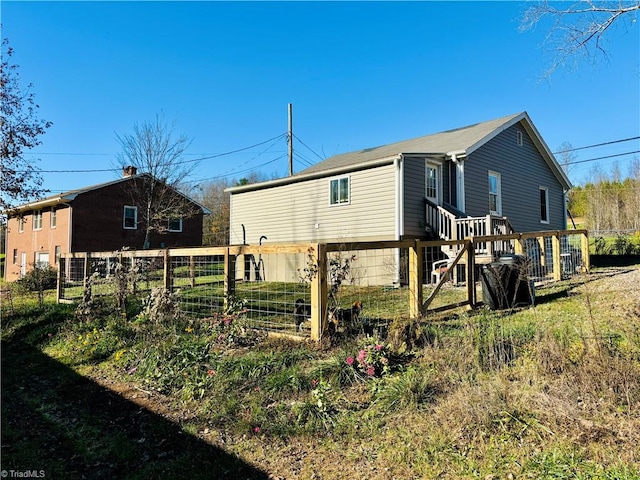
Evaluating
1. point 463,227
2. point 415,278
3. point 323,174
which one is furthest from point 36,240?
point 415,278

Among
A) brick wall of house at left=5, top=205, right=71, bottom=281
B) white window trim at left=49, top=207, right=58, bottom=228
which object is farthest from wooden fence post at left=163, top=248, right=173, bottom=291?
white window trim at left=49, top=207, right=58, bottom=228

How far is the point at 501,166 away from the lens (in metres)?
16.0

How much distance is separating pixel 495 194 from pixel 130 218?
2130 centimetres

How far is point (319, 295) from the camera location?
4.85 m

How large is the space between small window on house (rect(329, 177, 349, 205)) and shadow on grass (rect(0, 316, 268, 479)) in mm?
10300

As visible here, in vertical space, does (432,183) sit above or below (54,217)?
→ below

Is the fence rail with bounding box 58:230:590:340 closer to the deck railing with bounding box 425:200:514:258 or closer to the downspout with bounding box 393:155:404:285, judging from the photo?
the deck railing with bounding box 425:200:514:258

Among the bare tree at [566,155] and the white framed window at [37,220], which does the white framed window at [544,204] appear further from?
the white framed window at [37,220]

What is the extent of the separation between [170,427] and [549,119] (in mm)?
23476

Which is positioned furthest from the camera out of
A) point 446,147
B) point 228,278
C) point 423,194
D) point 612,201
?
point 612,201

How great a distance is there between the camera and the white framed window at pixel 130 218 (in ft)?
81.1

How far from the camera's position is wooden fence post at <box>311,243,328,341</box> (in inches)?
191

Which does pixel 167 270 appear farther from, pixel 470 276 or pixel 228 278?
pixel 470 276

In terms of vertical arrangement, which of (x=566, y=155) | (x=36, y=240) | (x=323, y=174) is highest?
(x=566, y=155)
